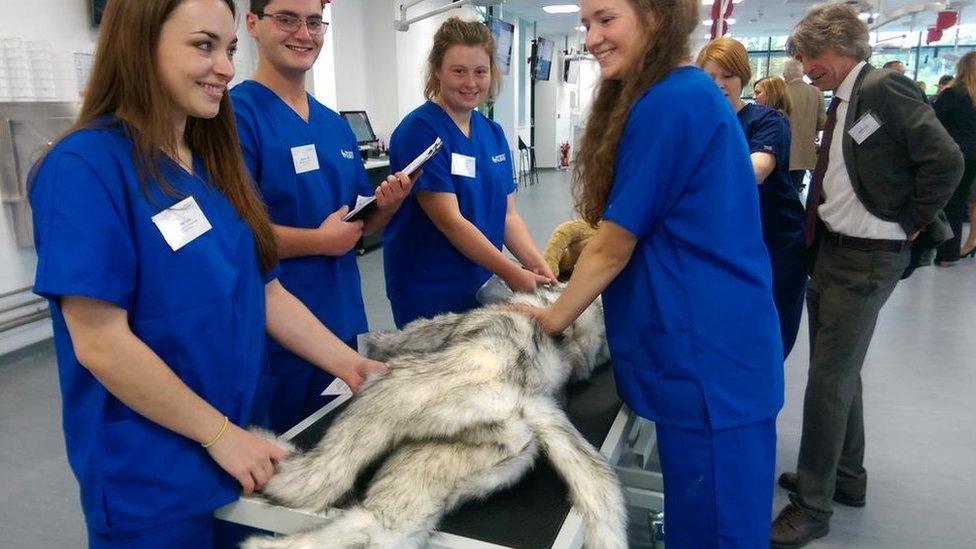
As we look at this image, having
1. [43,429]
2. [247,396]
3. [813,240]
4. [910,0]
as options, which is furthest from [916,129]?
[910,0]

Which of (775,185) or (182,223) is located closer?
(182,223)

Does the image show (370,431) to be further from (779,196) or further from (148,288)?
(779,196)

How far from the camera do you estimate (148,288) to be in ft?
3.02

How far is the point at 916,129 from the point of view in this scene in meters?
1.82

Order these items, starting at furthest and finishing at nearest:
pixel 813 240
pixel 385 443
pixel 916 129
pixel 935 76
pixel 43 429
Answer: pixel 935 76, pixel 43 429, pixel 813 240, pixel 916 129, pixel 385 443

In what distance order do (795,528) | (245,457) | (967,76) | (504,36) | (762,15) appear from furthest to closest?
(762,15)
(504,36)
(967,76)
(795,528)
(245,457)

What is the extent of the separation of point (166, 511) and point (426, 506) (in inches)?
15.8

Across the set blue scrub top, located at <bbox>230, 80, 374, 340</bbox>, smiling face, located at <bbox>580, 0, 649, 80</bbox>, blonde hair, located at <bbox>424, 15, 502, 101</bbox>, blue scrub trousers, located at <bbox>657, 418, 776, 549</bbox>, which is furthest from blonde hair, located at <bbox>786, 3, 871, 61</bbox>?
blue scrub top, located at <bbox>230, 80, 374, 340</bbox>

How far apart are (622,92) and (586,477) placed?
721 mm

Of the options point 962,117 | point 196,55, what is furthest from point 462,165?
point 962,117

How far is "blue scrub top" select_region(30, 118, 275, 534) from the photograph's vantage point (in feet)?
2.79

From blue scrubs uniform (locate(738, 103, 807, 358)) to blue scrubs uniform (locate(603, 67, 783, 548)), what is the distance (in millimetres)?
1124

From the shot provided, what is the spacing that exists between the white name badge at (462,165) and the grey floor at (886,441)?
1.18 m

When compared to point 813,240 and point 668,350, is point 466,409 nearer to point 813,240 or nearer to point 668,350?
point 668,350
